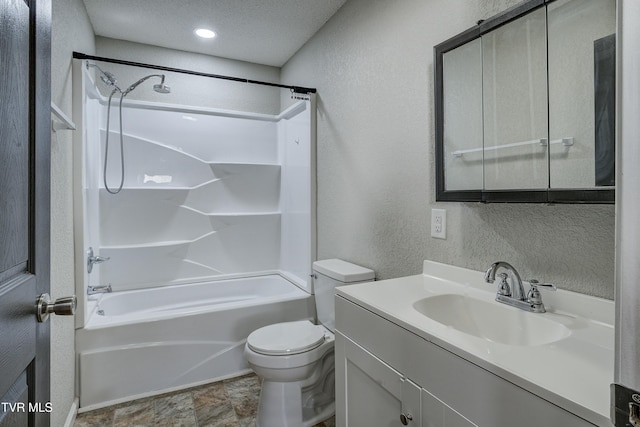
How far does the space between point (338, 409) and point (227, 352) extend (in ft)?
3.86

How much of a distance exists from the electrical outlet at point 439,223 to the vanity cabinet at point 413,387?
549 millimetres

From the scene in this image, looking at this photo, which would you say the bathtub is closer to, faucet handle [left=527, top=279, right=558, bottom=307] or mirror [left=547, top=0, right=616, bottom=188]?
faucet handle [left=527, top=279, right=558, bottom=307]

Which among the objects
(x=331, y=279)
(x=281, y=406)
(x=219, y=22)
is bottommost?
(x=281, y=406)

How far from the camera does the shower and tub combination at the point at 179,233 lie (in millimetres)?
2053

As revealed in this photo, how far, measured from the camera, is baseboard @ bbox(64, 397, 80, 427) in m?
1.77

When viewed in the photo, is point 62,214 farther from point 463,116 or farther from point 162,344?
point 463,116

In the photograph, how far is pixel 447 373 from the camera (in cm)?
86

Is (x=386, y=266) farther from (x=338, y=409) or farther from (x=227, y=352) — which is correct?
(x=227, y=352)

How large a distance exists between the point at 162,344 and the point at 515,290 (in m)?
2.00

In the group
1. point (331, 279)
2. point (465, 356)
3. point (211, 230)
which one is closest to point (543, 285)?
point (465, 356)

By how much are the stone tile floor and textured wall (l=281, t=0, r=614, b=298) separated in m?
1.08

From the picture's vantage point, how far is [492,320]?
1.18 meters

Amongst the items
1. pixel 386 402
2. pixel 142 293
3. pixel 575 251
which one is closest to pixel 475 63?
pixel 575 251

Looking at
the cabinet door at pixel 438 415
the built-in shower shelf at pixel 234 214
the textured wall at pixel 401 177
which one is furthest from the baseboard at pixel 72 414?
the cabinet door at pixel 438 415
